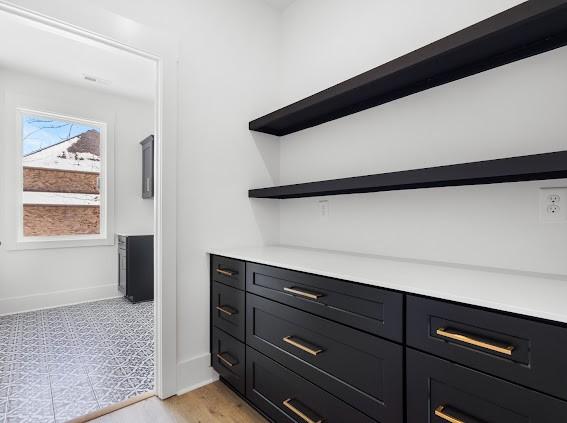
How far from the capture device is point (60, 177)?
3832mm

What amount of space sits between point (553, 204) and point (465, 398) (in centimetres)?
81

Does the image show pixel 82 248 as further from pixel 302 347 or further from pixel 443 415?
pixel 443 415

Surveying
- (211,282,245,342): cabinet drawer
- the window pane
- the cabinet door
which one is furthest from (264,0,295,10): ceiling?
the cabinet door

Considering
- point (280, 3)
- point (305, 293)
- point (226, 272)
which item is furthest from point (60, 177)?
point (305, 293)

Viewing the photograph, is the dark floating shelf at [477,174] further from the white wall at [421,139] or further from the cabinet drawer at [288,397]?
the cabinet drawer at [288,397]

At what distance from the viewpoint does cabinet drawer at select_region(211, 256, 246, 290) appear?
179cm

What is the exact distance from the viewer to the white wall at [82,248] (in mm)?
3436

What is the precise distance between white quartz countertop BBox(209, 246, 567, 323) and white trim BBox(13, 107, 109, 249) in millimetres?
3156

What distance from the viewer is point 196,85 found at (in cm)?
203

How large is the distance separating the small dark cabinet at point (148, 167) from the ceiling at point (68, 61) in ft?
2.17

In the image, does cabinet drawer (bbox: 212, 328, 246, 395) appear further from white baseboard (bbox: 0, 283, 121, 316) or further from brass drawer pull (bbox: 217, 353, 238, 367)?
white baseboard (bbox: 0, 283, 121, 316)

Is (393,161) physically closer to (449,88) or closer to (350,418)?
(449,88)

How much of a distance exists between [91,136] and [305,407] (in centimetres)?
411

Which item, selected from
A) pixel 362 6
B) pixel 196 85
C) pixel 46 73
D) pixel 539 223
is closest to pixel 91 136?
pixel 46 73
